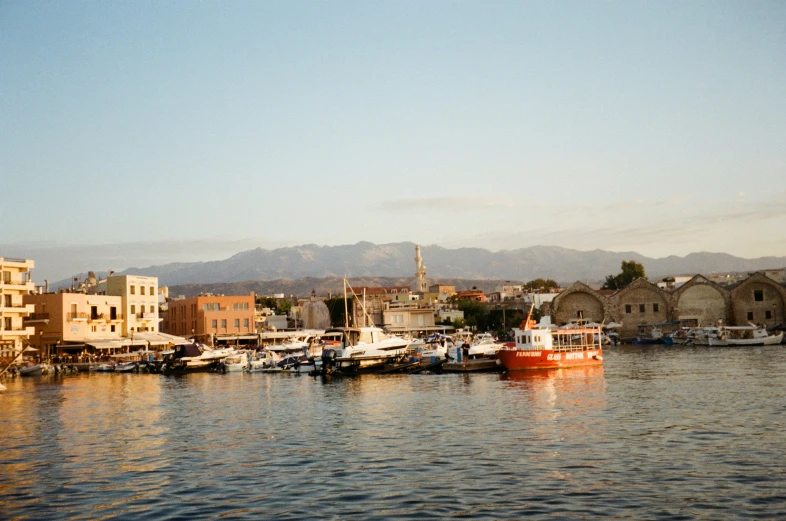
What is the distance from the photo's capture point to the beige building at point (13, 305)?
7100 cm

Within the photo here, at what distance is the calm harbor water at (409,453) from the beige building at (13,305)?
2708 centimetres

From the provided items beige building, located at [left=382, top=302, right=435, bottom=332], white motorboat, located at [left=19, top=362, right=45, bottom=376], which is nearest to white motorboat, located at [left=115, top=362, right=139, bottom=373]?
white motorboat, located at [left=19, top=362, right=45, bottom=376]

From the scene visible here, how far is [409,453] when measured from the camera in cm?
2520

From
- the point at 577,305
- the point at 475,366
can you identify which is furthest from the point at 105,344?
the point at 577,305

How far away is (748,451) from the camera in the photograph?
23.8 meters

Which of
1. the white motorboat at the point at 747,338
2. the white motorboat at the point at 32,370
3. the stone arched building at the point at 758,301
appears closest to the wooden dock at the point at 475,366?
the white motorboat at the point at 32,370

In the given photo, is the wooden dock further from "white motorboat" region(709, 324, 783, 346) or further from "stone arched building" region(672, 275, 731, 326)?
"stone arched building" region(672, 275, 731, 326)

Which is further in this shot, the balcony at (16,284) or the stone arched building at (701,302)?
the stone arched building at (701,302)

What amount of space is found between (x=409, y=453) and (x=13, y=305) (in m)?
58.6

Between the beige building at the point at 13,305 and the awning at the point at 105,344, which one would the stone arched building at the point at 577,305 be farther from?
the beige building at the point at 13,305

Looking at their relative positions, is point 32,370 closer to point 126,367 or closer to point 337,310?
point 126,367

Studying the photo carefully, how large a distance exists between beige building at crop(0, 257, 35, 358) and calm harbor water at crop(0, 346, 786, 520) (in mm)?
27076

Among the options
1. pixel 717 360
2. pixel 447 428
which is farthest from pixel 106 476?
pixel 717 360

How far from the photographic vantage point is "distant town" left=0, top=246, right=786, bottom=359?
79.9 metres
